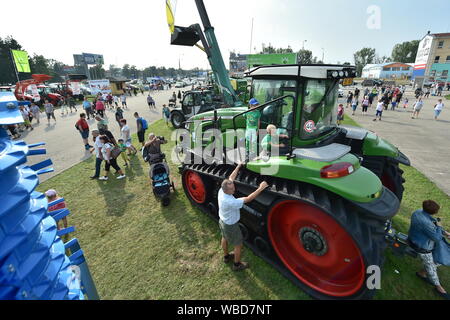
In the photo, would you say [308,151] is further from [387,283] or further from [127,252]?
[127,252]

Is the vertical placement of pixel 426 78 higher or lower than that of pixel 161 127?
higher

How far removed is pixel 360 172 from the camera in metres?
3.13

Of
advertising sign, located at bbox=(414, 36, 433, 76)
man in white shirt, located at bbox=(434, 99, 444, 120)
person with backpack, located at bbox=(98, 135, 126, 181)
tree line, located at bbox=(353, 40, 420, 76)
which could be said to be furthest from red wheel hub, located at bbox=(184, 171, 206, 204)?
tree line, located at bbox=(353, 40, 420, 76)

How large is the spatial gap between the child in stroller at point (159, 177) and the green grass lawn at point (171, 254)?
11.5 inches

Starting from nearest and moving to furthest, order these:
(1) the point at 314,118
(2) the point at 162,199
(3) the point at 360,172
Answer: (3) the point at 360,172 → (1) the point at 314,118 → (2) the point at 162,199

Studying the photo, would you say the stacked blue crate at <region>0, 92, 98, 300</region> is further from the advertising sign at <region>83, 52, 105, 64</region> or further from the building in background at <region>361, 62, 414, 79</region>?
the building in background at <region>361, 62, 414, 79</region>

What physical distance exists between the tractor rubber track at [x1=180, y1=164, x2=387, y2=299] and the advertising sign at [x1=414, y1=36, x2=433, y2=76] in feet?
193

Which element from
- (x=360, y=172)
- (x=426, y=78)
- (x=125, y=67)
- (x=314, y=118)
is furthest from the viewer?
(x=125, y=67)

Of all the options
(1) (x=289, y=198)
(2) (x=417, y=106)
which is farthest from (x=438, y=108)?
(1) (x=289, y=198)

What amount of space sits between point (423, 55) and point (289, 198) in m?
62.2

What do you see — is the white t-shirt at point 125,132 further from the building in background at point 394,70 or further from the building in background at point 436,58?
the building in background at point 394,70

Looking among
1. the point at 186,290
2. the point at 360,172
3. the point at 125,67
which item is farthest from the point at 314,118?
the point at 125,67

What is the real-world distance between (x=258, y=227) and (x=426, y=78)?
5695 centimetres

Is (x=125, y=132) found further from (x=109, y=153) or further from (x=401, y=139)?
(x=401, y=139)
